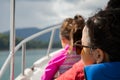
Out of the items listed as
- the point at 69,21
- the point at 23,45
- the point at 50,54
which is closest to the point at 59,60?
the point at 69,21

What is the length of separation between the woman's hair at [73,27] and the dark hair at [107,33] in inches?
30.5

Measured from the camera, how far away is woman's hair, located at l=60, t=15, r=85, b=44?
2.09 metres

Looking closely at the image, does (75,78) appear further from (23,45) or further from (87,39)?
(23,45)

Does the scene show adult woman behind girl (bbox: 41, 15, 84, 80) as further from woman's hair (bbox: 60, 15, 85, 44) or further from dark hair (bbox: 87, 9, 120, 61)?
dark hair (bbox: 87, 9, 120, 61)

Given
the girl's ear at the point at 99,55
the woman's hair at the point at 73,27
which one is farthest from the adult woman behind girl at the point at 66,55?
the girl's ear at the point at 99,55

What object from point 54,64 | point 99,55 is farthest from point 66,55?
point 99,55

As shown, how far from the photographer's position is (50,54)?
4.50 m

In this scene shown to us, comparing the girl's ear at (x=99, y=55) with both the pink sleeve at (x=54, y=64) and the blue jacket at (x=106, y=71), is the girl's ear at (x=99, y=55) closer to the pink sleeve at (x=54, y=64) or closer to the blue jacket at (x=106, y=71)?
the blue jacket at (x=106, y=71)

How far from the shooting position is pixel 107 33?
121cm

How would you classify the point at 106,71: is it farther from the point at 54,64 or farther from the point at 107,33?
Answer: the point at 54,64

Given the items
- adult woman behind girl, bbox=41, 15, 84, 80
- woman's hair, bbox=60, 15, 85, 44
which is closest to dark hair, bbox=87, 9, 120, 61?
woman's hair, bbox=60, 15, 85, 44

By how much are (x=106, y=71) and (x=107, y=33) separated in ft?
0.42

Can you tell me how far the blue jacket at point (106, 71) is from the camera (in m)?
1.20

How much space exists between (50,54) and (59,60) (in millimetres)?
2037
